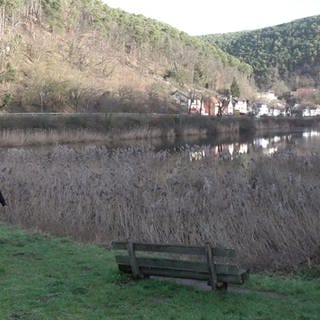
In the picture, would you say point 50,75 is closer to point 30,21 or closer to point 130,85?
point 130,85

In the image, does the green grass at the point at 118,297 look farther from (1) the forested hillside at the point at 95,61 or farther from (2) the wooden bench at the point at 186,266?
(1) the forested hillside at the point at 95,61

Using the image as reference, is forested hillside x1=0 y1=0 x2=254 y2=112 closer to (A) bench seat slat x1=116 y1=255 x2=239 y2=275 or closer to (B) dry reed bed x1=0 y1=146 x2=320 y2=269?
(B) dry reed bed x1=0 y1=146 x2=320 y2=269

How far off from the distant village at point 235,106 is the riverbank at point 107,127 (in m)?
6.93

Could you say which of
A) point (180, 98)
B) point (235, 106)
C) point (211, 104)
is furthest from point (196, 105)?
point (235, 106)

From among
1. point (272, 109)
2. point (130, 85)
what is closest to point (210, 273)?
point (130, 85)

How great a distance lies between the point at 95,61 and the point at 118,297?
86050 millimetres

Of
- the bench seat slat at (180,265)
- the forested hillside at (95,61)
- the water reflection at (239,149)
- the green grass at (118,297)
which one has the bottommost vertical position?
the green grass at (118,297)

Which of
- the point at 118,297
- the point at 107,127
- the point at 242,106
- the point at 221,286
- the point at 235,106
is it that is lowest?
the point at 118,297

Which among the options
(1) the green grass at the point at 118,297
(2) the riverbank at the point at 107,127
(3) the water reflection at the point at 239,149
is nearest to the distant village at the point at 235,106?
(2) the riverbank at the point at 107,127

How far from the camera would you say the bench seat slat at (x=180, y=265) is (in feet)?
20.0

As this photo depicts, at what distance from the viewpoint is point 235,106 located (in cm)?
11506

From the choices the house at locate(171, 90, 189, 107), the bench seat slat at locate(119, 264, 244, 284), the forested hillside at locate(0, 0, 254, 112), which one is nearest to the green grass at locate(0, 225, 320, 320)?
the bench seat slat at locate(119, 264, 244, 284)

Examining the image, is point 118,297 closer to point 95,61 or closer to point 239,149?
point 239,149

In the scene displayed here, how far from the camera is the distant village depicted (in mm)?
88650
